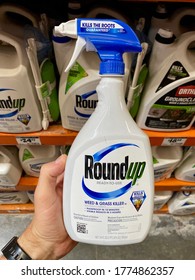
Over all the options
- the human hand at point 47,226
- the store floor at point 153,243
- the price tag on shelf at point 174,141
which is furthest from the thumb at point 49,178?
the store floor at point 153,243

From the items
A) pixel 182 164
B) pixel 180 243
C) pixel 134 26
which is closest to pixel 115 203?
pixel 134 26

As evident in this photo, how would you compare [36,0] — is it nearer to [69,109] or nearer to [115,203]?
[69,109]

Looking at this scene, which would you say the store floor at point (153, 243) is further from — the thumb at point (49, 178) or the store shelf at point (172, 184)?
the thumb at point (49, 178)

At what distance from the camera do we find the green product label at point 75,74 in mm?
701

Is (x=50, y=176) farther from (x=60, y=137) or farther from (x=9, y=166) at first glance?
(x=9, y=166)

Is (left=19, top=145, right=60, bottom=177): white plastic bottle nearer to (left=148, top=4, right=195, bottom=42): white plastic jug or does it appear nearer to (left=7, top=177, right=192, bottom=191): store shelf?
(left=7, top=177, right=192, bottom=191): store shelf

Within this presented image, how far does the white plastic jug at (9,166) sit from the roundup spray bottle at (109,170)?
438 mm

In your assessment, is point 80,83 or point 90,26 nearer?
point 90,26

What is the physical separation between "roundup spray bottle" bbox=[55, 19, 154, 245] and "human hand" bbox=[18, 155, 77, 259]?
0.45 ft

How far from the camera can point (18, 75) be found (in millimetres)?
698

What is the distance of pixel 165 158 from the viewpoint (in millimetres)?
1068

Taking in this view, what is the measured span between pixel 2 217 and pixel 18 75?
3.30 feet

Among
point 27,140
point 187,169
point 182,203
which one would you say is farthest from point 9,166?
point 182,203

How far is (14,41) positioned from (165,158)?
674 mm
